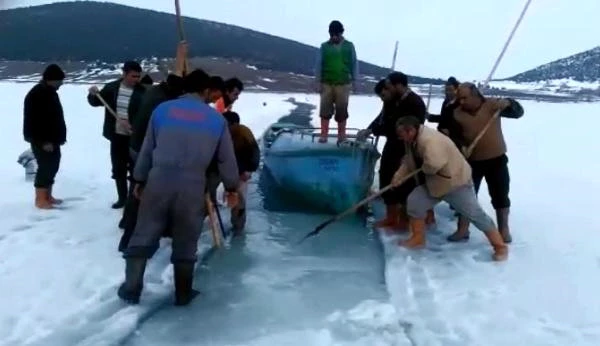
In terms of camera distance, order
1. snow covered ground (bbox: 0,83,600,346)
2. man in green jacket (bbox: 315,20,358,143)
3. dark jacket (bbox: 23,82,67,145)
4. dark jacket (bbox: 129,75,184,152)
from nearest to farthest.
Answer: snow covered ground (bbox: 0,83,600,346) → dark jacket (bbox: 129,75,184,152) → dark jacket (bbox: 23,82,67,145) → man in green jacket (bbox: 315,20,358,143)

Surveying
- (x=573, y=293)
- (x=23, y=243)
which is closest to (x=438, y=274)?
(x=573, y=293)

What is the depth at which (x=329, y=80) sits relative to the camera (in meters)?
10.5

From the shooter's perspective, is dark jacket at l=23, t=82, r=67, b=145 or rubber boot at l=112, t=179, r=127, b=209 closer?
dark jacket at l=23, t=82, r=67, b=145

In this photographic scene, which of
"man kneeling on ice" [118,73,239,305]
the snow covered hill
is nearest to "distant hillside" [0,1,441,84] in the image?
the snow covered hill

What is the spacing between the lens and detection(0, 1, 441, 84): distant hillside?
7625cm

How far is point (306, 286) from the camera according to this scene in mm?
6145

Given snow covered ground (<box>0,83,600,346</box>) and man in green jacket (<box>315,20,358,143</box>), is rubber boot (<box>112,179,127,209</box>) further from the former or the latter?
man in green jacket (<box>315,20,358,143</box>)

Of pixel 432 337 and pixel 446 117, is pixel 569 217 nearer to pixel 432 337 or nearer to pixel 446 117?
pixel 446 117

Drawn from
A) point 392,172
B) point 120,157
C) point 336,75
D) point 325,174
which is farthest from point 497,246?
point 336,75

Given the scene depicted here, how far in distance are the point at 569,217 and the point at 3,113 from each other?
16.2 m

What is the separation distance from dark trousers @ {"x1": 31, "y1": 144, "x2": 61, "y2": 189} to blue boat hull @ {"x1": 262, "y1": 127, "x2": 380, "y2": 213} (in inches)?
105

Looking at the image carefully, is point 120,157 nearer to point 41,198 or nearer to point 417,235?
point 41,198

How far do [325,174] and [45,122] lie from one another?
10.00 ft

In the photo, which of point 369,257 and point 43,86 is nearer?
point 369,257
